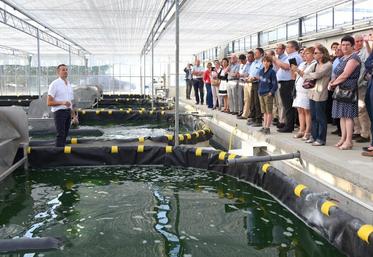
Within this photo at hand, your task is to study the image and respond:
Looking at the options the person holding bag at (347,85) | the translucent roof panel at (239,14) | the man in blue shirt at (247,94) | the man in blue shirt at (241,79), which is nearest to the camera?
the person holding bag at (347,85)

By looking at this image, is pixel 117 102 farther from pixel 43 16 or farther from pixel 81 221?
pixel 81 221

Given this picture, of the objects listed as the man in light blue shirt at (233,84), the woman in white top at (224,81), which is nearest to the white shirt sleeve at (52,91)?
the man in light blue shirt at (233,84)

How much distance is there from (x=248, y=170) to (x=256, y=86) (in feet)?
8.20

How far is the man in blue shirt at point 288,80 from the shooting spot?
6582mm

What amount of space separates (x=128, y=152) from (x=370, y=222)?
3975mm

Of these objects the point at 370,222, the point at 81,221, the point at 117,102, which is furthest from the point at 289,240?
the point at 117,102

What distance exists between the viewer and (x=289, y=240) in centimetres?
386

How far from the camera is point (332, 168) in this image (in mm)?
4340

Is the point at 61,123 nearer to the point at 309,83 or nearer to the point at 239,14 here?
the point at 309,83

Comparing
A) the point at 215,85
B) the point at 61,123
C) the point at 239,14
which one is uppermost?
the point at 239,14

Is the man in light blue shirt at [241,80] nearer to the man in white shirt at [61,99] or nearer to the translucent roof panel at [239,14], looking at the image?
the translucent roof panel at [239,14]

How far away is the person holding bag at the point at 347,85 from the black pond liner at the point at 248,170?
99 cm

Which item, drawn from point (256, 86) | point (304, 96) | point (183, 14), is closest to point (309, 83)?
point (304, 96)

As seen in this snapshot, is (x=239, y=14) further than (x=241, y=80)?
Yes
